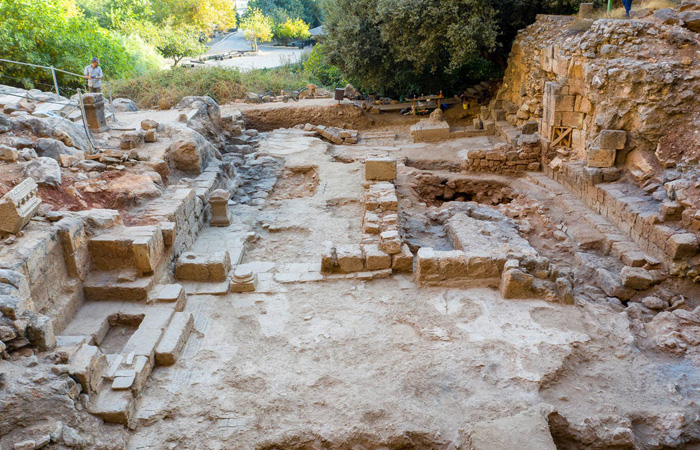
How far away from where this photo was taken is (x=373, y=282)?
664 cm

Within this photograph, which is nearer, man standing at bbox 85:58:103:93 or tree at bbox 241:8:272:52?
man standing at bbox 85:58:103:93

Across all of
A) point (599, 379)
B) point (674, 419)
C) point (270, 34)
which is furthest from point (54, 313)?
point (270, 34)

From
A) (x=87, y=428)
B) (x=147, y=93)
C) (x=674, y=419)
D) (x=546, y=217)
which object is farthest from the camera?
(x=147, y=93)

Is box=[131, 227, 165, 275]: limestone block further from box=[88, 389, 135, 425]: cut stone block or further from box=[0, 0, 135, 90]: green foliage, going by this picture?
box=[0, 0, 135, 90]: green foliage

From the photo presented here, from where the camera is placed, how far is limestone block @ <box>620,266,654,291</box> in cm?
708

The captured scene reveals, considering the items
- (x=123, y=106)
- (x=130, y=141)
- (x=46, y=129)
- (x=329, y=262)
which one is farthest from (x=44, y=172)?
(x=123, y=106)

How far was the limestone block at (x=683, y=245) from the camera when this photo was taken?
23.0 ft

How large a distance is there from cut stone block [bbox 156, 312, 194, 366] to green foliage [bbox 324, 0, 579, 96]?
1080cm

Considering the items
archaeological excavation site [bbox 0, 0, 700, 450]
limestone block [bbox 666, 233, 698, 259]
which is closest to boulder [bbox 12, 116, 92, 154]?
archaeological excavation site [bbox 0, 0, 700, 450]

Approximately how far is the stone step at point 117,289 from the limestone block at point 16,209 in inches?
38.4

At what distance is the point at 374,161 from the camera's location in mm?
9586

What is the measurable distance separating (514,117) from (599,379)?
10.3m

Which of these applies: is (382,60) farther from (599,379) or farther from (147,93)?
(599,379)

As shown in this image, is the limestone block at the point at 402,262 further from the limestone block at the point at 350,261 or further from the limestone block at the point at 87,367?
the limestone block at the point at 87,367
